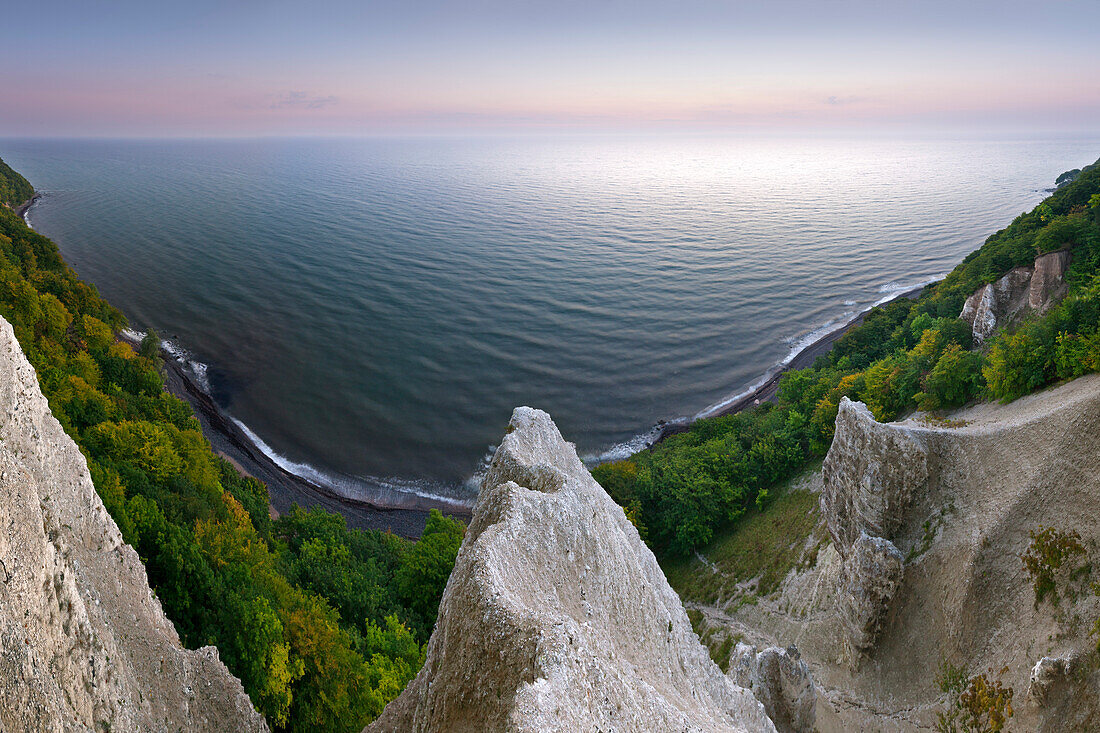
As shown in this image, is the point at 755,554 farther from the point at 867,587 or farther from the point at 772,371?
the point at 772,371

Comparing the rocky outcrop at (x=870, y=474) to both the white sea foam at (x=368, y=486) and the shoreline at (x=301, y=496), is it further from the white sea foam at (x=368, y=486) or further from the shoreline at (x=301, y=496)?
the white sea foam at (x=368, y=486)

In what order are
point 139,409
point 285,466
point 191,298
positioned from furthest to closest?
1. point 191,298
2. point 285,466
3. point 139,409

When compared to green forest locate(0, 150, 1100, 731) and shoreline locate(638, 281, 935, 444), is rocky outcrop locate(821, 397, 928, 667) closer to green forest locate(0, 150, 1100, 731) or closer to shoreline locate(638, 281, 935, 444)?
green forest locate(0, 150, 1100, 731)

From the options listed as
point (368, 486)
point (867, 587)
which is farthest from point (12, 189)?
point (867, 587)

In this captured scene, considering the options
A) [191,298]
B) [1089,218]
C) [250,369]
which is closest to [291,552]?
[250,369]

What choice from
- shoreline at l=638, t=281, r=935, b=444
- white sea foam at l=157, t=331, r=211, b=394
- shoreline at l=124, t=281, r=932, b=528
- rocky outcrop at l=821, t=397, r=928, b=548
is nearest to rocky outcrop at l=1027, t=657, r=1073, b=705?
rocky outcrop at l=821, t=397, r=928, b=548

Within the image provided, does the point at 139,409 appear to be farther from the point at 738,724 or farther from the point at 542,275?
the point at 542,275
